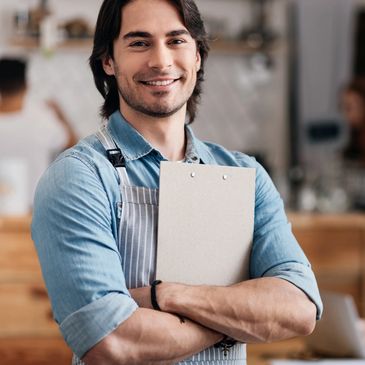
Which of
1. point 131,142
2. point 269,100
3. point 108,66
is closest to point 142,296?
point 131,142

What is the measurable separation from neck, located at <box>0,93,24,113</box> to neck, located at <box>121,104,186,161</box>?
310 centimetres

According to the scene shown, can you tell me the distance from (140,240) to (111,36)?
0.47 m

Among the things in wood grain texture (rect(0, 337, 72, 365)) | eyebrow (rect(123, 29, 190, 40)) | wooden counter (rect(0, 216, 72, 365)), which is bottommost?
wood grain texture (rect(0, 337, 72, 365))

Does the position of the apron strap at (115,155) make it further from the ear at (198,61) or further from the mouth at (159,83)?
the ear at (198,61)

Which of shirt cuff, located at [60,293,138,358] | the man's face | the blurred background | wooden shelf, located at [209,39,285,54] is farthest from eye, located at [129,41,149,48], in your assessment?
wooden shelf, located at [209,39,285,54]

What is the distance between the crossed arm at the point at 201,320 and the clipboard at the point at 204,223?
59 millimetres

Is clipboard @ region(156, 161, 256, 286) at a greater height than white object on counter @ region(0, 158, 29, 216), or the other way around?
clipboard @ region(156, 161, 256, 286)

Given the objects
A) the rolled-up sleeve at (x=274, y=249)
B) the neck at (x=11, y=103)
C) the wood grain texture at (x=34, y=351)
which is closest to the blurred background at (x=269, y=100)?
the neck at (x=11, y=103)

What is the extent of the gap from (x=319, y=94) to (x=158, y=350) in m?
3.95

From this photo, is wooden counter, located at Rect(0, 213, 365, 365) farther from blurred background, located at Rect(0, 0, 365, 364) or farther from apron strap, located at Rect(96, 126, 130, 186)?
apron strap, located at Rect(96, 126, 130, 186)

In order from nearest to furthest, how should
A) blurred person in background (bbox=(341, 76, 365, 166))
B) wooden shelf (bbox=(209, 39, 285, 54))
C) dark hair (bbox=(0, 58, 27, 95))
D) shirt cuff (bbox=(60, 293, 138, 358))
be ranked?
1. shirt cuff (bbox=(60, 293, 138, 358))
2. dark hair (bbox=(0, 58, 27, 95))
3. wooden shelf (bbox=(209, 39, 285, 54))
4. blurred person in background (bbox=(341, 76, 365, 166))

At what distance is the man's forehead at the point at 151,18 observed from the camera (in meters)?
1.83

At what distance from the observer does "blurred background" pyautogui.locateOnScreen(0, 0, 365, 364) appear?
4926 millimetres

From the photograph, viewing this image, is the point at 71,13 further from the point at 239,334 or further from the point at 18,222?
the point at 239,334
